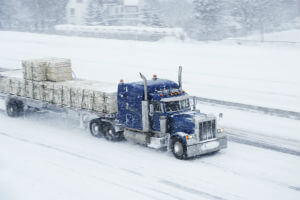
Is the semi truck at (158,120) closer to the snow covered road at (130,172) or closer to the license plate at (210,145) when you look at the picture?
the license plate at (210,145)

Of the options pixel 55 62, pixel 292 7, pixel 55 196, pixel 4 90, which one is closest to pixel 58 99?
pixel 55 62

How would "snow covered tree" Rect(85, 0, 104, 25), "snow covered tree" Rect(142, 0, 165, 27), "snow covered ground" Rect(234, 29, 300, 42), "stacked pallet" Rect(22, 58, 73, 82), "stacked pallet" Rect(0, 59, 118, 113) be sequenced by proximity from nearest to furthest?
"stacked pallet" Rect(0, 59, 118, 113) < "stacked pallet" Rect(22, 58, 73, 82) < "snow covered tree" Rect(142, 0, 165, 27) < "snow covered ground" Rect(234, 29, 300, 42) < "snow covered tree" Rect(85, 0, 104, 25)

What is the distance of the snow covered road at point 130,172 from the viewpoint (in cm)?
1249

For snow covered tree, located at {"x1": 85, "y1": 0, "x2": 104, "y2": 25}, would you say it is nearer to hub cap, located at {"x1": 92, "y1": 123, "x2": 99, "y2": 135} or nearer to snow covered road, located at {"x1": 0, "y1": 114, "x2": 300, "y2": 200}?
hub cap, located at {"x1": 92, "y1": 123, "x2": 99, "y2": 135}

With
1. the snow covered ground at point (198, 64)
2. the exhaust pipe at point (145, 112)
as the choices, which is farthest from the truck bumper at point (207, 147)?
the snow covered ground at point (198, 64)

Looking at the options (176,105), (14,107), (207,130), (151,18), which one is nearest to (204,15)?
(151,18)

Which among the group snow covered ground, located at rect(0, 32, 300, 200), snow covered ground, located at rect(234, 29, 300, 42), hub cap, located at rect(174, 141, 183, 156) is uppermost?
snow covered ground, located at rect(234, 29, 300, 42)

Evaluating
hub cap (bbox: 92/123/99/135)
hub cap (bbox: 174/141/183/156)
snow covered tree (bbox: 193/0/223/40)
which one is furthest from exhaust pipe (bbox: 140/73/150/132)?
snow covered tree (bbox: 193/0/223/40)

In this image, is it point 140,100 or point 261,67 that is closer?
point 140,100

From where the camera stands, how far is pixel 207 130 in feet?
49.6

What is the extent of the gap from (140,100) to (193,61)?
87.2ft

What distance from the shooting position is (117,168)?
14.6 m

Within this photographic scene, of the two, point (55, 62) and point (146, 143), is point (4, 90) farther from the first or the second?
point (146, 143)

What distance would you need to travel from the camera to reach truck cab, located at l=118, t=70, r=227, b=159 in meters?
14.9
